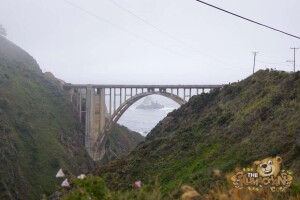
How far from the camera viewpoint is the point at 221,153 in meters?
17.7

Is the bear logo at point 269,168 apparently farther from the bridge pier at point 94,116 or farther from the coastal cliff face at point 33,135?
the bridge pier at point 94,116

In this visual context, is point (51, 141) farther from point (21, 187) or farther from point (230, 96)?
point (230, 96)

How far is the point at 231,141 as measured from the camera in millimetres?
18812

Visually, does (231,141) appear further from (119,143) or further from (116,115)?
(119,143)

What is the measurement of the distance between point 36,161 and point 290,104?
33.4 m

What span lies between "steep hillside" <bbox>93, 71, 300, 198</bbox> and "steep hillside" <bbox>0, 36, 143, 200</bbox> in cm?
1603

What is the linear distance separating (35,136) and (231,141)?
3462 cm

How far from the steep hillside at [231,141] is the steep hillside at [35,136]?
1603 centimetres

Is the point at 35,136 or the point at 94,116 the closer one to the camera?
the point at 35,136

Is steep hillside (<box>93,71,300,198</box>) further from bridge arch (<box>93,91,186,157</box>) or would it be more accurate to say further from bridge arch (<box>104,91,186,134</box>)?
bridge arch (<box>93,91,186,157</box>)

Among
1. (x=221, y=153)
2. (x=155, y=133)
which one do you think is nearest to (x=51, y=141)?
(x=155, y=133)

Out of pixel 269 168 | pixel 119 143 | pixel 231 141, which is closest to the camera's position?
pixel 269 168

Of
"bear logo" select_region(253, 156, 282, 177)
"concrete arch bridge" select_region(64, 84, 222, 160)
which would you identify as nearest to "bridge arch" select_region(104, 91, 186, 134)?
"concrete arch bridge" select_region(64, 84, 222, 160)

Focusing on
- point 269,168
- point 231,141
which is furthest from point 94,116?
point 269,168
